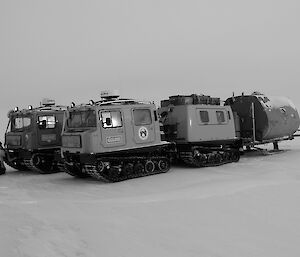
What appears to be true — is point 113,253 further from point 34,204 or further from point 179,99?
point 179,99

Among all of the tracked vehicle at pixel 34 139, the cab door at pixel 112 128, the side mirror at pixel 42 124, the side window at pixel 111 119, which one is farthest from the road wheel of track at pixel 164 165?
the side mirror at pixel 42 124

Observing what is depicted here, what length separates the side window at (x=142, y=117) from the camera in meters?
11.9

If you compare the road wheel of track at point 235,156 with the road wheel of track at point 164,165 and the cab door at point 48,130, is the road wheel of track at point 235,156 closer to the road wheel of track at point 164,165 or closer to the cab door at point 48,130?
the road wheel of track at point 164,165

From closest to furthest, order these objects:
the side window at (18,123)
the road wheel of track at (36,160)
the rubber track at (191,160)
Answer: the rubber track at (191,160) → the road wheel of track at (36,160) → the side window at (18,123)

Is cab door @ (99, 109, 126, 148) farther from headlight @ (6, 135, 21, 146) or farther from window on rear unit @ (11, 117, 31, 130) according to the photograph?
headlight @ (6, 135, 21, 146)

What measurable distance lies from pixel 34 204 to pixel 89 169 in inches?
108

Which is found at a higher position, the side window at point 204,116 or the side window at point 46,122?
the side window at point 46,122

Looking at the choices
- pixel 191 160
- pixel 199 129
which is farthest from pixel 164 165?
pixel 199 129

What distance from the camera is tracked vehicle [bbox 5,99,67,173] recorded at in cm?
1356

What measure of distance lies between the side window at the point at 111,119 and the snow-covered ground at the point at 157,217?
6.01 ft

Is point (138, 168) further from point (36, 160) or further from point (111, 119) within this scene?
point (36, 160)

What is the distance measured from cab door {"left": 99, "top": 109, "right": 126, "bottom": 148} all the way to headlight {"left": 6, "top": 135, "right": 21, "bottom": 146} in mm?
4569

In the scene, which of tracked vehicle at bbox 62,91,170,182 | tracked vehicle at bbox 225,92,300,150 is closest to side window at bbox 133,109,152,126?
tracked vehicle at bbox 62,91,170,182

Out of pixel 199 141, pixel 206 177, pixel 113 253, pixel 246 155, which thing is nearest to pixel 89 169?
pixel 206 177
